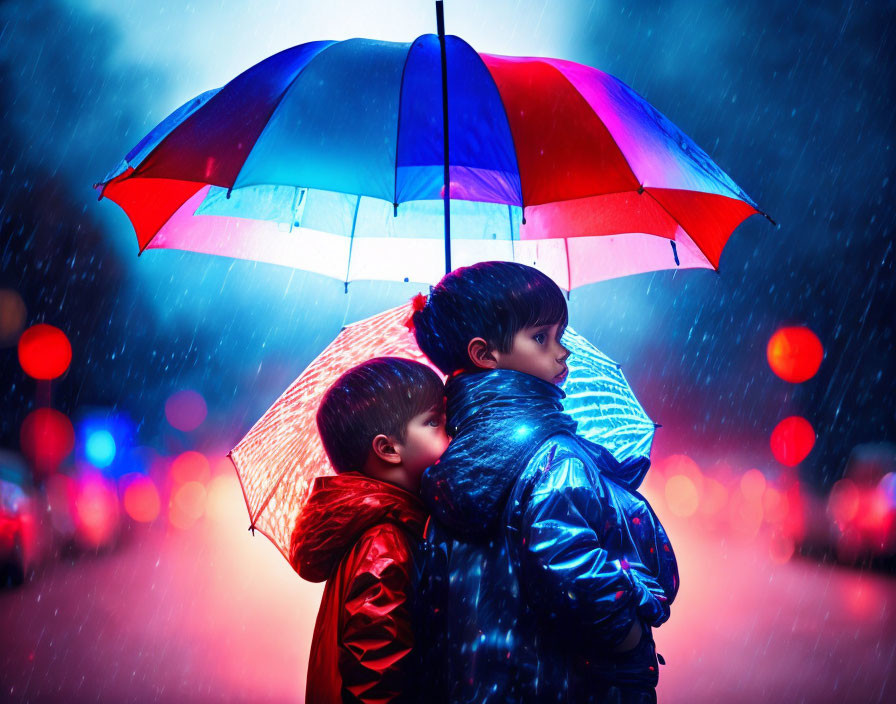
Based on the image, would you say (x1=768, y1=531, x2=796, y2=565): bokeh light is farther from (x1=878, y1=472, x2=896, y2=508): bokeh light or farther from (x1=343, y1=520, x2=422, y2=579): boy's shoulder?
(x1=343, y1=520, x2=422, y2=579): boy's shoulder

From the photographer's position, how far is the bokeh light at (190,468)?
22316 mm

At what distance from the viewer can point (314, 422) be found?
2.25 metres

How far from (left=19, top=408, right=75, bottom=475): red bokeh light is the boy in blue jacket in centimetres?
1847

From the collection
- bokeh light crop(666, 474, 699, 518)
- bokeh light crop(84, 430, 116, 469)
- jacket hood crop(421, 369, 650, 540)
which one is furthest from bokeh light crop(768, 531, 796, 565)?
bokeh light crop(84, 430, 116, 469)

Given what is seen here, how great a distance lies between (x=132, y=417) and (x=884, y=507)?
26172mm

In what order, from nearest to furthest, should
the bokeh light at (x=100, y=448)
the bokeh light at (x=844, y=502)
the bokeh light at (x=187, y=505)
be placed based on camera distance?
1. the bokeh light at (x=844, y=502)
2. the bokeh light at (x=187, y=505)
3. the bokeh light at (x=100, y=448)

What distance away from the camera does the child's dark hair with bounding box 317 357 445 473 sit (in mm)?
1836

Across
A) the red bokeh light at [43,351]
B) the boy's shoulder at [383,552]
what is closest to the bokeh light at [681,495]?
the boy's shoulder at [383,552]

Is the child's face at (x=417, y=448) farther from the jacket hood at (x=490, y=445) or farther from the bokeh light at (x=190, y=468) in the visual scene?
the bokeh light at (x=190, y=468)

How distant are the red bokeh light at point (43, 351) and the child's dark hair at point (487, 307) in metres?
21.2

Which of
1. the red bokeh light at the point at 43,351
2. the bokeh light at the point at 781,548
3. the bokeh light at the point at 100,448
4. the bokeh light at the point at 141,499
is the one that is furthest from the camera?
the red bokeh light at the point at 43,351

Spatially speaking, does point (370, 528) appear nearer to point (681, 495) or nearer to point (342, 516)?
point (342, 516)

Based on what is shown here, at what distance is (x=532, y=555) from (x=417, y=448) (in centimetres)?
49

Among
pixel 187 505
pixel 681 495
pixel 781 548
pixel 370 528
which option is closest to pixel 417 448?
pixel 370 528
